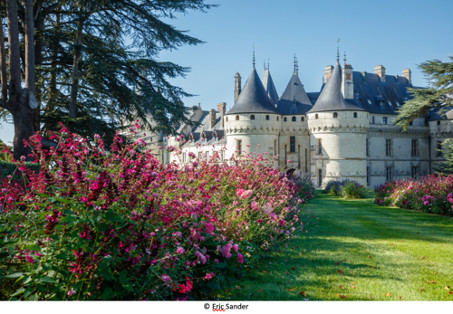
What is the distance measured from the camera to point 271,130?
2995 centimetres

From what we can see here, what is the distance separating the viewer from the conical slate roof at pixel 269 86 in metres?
32.9

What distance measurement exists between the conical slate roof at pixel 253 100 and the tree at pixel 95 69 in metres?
17.5

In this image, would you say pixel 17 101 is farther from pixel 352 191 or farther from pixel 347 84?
pixel 347 84

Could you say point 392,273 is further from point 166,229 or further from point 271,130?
point 271,130

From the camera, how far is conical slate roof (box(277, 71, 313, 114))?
105ft

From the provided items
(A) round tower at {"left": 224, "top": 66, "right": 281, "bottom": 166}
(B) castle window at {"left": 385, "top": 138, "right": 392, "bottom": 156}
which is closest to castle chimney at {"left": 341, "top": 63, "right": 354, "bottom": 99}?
(A) round tower at {"left": 224, "top": 66, "right": 281, "bottom": 166}

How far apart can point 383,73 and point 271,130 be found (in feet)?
46.4

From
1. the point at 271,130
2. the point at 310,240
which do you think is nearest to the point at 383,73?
the point at 271,130

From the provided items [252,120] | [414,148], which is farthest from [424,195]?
[414,148]

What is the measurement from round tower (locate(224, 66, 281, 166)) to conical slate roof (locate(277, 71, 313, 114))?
90.3 inches

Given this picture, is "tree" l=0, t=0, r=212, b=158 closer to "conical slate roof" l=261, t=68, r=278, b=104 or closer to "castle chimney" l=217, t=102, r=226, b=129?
"conical slate roof" l=261, t=68, r=278, b=104

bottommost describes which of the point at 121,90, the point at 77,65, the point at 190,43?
the point at 121,90

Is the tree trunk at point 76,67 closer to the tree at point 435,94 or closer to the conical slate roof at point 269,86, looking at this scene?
the tree at point 435,94
